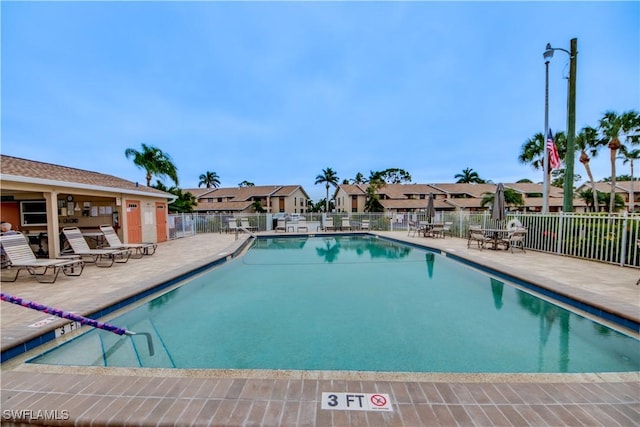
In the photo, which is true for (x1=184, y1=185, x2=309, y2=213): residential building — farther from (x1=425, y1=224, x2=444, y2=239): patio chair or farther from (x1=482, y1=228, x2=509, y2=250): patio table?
(x1=482, y1=228, x2=509, y2=250): patio table

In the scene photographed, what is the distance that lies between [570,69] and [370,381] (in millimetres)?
12119

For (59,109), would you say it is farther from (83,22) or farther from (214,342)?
(214,342)

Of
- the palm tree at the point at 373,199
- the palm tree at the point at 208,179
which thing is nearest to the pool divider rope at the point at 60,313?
the palm tree at the point at 373,199

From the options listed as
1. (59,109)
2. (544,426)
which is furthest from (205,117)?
(544,426)

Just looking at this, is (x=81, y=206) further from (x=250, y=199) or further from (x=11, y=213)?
(x=250, y=199)

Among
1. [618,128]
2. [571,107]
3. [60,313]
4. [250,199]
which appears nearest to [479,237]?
[571,107]

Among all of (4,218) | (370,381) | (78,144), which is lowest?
(370,381)

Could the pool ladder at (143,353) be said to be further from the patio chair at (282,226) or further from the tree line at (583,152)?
the patio chair at (282,226)

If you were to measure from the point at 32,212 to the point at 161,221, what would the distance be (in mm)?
4273

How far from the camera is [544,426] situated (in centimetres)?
180

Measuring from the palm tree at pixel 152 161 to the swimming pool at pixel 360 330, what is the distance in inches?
718

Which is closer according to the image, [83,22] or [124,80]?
[83,22]

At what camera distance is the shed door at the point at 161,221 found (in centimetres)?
1299

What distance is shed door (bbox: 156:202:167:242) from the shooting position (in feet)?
42.6
